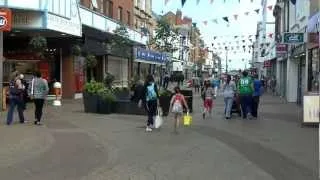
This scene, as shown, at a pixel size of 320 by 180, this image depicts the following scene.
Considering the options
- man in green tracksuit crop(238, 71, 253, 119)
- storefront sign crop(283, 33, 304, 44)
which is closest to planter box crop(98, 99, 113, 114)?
man in green tracksuit crop(238, 71, 253, 119)

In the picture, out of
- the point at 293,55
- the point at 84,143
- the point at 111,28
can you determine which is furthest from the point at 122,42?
the point at 84,143

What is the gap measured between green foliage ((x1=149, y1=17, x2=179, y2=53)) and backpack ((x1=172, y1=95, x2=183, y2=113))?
29.4 m

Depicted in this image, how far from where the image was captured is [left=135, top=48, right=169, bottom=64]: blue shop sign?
49147 mm

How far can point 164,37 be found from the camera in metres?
48.9

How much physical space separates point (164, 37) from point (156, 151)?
117 feet

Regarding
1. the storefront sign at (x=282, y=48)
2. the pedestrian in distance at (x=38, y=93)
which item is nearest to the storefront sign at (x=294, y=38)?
the storefront sign at (x=282, y=48)

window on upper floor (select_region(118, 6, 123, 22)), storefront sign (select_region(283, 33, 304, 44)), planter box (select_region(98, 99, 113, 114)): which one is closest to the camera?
planter box (select_region(98, 99, 113, 114))

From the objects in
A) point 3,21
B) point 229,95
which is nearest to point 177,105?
point 229,95

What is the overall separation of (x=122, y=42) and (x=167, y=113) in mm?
16632

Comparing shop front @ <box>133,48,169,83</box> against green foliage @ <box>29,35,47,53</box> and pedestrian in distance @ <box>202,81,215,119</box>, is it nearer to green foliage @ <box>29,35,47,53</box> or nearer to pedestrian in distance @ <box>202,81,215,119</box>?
green foliage @ <box>29,35,47,53</box>

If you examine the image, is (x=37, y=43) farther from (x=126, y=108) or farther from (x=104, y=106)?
(x=126, y=108)

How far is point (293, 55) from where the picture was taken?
118ft

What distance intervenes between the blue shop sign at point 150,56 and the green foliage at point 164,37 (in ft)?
2.28

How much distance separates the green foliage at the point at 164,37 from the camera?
48.0 m
